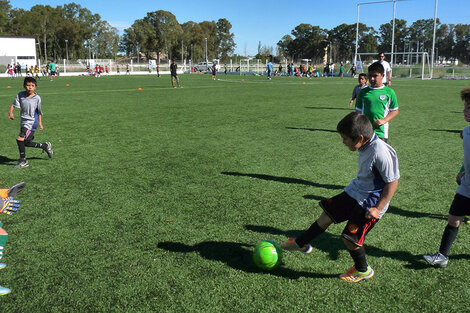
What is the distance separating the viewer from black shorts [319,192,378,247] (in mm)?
3092

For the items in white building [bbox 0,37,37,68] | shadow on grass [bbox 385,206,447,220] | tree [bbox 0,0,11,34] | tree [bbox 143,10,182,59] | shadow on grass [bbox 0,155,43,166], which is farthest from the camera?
tree [bbox 143,10,182,59]

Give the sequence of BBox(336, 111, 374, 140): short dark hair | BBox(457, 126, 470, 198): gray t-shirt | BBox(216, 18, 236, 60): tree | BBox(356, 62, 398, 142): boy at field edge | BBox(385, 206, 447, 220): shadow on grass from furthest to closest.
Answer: BBox(216, 18, 236, 60): tree
BBox(356, 62, 398, 142): boy at field edge
BBox(385, 206, 447, 220): shadow on grass
BBox(457, 126, 470, 198): gray t-shirt
BBox(336, 111, 374, 140): short dark hair

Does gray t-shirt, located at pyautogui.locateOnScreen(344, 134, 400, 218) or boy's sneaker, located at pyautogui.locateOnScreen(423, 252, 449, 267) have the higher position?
gray t-shirt, located at pyautogui.locateOnScreen(344, 134, 400, 218)

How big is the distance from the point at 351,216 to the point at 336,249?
95 centimetres

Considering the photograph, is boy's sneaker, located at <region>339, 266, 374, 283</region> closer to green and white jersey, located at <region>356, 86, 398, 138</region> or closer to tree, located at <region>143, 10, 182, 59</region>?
green and white jersey, located at <region>356, 86, 398, 138</region>

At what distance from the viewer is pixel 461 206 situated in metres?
3.44

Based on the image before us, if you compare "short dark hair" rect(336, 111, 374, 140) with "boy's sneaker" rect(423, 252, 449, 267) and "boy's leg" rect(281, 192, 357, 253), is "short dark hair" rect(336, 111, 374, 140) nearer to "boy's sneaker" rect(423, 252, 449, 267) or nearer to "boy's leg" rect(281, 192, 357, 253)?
"boy's leg" rect(281, 192, 357, 253)

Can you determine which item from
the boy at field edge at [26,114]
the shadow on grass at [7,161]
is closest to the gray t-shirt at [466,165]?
the boy at field edge at [26,114]

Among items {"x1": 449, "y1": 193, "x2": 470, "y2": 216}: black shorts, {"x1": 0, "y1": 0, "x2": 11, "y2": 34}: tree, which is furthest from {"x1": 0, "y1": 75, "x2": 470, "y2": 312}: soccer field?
{"x1": 0, "y1": 0, "x2": 11, "y2": 34}: tree

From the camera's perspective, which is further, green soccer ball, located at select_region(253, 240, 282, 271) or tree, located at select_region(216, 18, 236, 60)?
tree, located at select_region(216, 18, 236, 60)

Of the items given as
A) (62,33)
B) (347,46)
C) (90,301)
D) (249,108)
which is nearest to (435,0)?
(249,108)

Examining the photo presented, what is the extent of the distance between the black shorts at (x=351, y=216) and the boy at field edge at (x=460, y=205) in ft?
2.97

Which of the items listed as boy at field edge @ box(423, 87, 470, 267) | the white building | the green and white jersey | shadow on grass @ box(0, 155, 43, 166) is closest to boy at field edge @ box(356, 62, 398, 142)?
the green and white jersey

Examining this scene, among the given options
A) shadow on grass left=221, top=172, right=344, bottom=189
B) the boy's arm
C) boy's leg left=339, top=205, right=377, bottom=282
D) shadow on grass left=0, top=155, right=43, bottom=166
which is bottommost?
shadow on grass left=221, top=172, right=344, bottom=189
